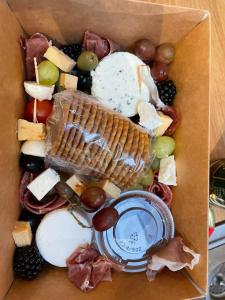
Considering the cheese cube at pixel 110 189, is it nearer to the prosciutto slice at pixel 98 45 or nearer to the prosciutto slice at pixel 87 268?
the prosciutto slice at pixel 87 268

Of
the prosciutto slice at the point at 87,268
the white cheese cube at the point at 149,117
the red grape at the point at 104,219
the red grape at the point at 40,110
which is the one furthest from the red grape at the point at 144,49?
the prosciutto slice at the point at 87,268

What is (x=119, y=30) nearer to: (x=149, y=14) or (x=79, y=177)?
(x=149, y=14)

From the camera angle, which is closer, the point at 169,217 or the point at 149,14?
the point at 149,14

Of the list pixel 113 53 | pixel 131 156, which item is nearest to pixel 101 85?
pixel 113 53

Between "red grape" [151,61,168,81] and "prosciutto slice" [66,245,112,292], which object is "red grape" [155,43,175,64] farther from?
"prosciutto slice" [66,245,112,292]

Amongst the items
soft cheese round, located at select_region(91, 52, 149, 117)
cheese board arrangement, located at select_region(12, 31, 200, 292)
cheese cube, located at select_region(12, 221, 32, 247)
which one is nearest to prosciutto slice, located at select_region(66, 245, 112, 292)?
cheese board arrangement, located at select_region(12, 31, 200, 292)
